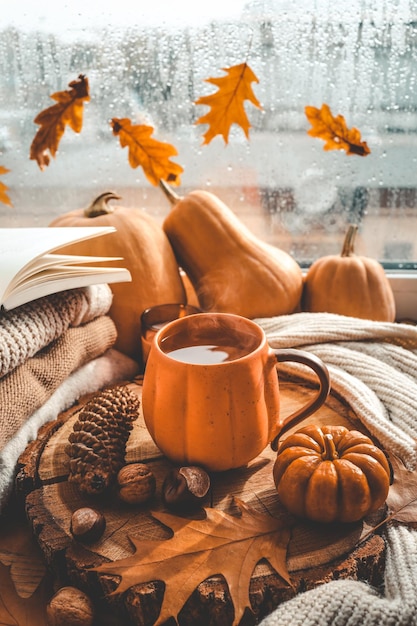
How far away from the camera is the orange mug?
67cm

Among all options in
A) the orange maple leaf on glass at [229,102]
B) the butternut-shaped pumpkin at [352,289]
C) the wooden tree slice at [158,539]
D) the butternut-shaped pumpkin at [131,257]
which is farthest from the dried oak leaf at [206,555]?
the orange maple leaf on glass at [229,102]

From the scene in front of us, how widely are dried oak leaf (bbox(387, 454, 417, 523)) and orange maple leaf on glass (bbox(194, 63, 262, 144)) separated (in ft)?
2.53

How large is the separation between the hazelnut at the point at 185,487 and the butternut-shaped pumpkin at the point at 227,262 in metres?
0.52

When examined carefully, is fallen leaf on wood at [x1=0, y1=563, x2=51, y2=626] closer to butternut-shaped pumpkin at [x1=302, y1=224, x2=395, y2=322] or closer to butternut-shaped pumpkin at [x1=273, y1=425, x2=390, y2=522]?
butternut-shaped pumpkin at [x1=273, y1=425, x2=390, y2=522]

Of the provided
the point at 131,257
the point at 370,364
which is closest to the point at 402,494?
the point at 370,364

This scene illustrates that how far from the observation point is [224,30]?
4.01 feet

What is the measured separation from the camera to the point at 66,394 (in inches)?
35.5

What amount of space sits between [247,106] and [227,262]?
15.7 inches

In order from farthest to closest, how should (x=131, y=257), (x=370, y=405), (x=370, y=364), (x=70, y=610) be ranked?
1. (x=131, y=257)
2. (x=370, y=364)
3. (x=370, y=405)
4. (x=70, y=610)

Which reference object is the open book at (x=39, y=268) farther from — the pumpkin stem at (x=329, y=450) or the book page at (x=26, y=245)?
the pumpkin stem at (x=329, y=450)

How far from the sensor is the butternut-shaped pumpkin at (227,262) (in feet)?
3.79

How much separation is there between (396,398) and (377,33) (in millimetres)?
839

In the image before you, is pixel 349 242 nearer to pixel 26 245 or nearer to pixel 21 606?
pixel 26 245

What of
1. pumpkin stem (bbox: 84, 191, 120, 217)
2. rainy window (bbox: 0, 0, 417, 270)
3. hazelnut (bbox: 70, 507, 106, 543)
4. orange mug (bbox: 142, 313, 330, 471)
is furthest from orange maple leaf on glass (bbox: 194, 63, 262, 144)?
hazelnut (bbox: 70, 507, 106, 543)
